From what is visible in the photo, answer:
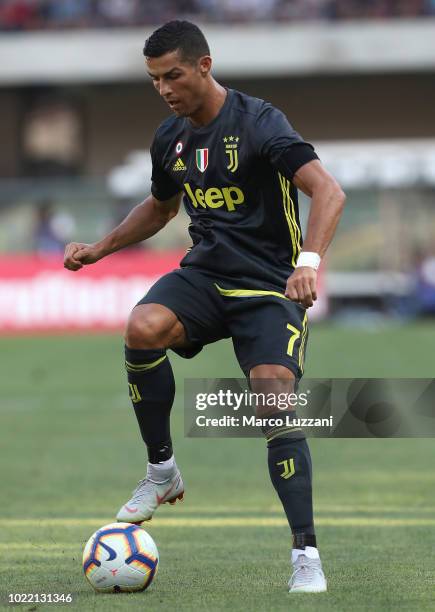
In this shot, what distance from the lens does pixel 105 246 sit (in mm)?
6504

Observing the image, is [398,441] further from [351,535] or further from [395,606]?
[395,606]

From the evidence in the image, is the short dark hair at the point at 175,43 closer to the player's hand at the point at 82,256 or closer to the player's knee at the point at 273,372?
the player's hand at the point at 82,256

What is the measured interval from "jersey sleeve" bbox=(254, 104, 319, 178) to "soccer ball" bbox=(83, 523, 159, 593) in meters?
1.59

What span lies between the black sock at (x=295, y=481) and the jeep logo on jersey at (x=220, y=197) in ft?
3.38

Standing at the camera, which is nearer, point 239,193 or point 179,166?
point 239,193

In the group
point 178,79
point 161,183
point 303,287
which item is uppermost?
point 178,79

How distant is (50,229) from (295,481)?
2050 centimetres

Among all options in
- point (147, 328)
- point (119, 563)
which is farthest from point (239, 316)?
point (119, 563)

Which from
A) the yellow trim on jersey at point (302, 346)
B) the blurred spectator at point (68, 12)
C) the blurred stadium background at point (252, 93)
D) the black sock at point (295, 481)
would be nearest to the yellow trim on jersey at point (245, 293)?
Result: the yellow trim on jersey at point (302, 346)

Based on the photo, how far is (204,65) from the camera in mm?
5668

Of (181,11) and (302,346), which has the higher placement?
(181,11)

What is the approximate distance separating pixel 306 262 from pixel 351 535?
2.14m

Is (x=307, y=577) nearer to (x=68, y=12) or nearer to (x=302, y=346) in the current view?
(x=302, y=346)

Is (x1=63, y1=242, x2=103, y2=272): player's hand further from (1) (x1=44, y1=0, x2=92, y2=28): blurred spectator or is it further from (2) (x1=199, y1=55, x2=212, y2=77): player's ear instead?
(1) (x1=44, y1=0, x2=92, y2=28): blurred spectator
